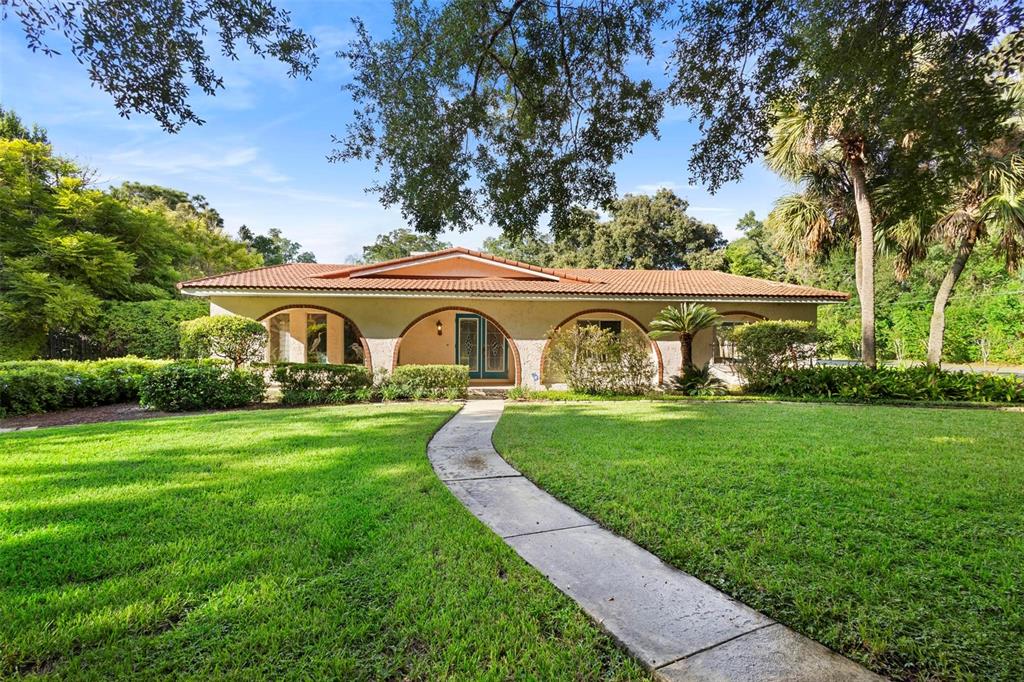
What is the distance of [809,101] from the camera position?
4.71 metres

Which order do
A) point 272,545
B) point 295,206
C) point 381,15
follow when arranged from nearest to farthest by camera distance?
1. point 272,545
2. point 381,15
3. point 295,206

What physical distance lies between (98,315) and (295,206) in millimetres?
11273

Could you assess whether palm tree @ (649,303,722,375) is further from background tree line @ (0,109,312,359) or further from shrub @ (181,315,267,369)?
background tree line @ (0,109,312,359)

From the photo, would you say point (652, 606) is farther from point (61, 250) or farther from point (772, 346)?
point (61, 250)

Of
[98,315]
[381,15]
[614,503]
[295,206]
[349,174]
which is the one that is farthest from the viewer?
[98,315]

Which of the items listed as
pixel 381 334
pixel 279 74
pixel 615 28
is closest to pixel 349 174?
pixel 279 74

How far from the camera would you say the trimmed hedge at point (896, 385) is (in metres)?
11.4

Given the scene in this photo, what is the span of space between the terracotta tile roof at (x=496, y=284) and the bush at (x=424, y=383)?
246 centimetres

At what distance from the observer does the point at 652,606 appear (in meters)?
2.74

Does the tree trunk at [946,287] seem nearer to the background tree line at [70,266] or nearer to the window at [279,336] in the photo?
the window at [279,336]

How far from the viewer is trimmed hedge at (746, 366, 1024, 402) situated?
11414 millimetres

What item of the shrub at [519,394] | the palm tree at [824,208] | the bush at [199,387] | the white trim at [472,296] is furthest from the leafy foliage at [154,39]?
the palm tree at [824,208]

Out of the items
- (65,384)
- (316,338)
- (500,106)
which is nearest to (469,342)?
(316,338)

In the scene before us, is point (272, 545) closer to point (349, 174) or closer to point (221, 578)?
point (221, 578)
